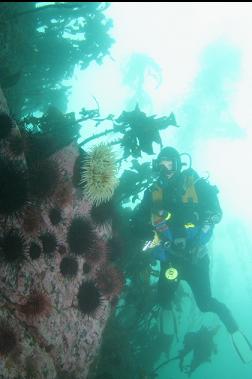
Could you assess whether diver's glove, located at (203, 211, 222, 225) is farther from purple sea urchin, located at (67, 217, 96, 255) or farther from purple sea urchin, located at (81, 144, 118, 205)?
purple sea urchin, located at (67, 217, 96, 255)

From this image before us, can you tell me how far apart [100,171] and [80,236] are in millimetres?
1040

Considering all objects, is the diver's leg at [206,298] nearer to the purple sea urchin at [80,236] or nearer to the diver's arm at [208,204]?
the diver's arm at [208,204]

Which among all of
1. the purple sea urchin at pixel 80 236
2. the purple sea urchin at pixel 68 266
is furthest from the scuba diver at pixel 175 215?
the purple sea urchin at pixel 80 236

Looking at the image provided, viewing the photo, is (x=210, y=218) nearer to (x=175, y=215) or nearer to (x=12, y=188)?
(x=175, y=215)

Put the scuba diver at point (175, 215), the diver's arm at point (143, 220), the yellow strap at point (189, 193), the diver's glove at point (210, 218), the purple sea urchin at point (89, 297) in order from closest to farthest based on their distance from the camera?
1. the purple sea urchin at point (89, 297)
2. the diver's arm at point (143, 220)
3. the scuba diver at point (175, 215)
4. the diver's glove at point (210, 218)
5. the yellow strap at point (189, 193)

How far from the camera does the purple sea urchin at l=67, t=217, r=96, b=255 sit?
204 inches

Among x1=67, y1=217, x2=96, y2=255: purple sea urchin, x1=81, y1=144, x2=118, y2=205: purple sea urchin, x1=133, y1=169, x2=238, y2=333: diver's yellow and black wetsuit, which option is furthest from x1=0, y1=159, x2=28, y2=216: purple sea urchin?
x1=133, y1=169, x2=238, y2=333: diver's yellow and black wetsuit

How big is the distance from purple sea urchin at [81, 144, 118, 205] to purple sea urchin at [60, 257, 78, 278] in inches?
42.3

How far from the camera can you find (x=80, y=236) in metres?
5.18

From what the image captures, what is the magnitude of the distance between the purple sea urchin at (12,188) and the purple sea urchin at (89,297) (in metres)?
1.71

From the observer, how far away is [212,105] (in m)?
39.9

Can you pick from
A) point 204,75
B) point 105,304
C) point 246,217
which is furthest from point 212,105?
point 246,217

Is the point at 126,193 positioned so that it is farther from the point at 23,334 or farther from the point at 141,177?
the point at 23,334

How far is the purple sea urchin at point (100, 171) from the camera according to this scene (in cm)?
528
